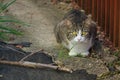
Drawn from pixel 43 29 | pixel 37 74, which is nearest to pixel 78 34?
pixel 37 74

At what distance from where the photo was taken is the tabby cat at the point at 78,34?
5.61 metres

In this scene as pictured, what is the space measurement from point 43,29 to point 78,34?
4.51 feet

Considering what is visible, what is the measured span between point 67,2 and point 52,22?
47.3 inches

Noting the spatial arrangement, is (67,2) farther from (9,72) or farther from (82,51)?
(9,72)

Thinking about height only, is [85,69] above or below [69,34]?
below

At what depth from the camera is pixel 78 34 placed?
5.58m

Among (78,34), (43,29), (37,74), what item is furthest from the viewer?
(43,29)

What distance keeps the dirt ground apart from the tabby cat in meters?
0.14

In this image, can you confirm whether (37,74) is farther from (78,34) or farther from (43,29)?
(43,29)

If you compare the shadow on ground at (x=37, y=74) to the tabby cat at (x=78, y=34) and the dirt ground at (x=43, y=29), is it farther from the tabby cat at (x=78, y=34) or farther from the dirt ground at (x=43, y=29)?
the tabby cat at (x=78, y=34)

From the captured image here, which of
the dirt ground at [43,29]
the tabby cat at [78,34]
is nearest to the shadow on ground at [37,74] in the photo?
the dirt ground at [43,29]

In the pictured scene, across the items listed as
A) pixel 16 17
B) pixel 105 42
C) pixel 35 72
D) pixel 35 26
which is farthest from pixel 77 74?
pixel 16 17

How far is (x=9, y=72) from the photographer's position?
5.09 m

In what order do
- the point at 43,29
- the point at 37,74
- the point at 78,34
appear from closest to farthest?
1. the point at 37,74
2. the point at 78,34
3. the point at 43,29
